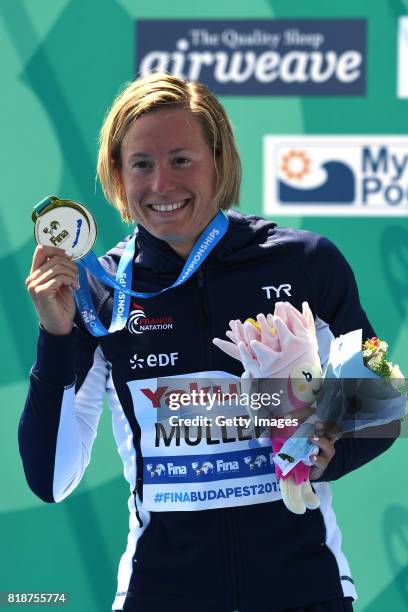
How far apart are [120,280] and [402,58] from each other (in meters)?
1.43

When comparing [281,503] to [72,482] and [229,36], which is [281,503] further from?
[229,36]

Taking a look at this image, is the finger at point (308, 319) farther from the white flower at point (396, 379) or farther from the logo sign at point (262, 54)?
the logo sign at point (262, 54)

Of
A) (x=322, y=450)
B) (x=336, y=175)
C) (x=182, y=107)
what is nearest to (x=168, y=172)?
(x=182, y=107)

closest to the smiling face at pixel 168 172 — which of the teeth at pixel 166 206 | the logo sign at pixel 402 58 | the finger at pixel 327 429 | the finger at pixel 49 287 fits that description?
the teeth at pixel 166 206

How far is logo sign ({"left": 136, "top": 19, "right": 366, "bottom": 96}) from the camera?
3178mm

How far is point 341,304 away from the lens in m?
2.04

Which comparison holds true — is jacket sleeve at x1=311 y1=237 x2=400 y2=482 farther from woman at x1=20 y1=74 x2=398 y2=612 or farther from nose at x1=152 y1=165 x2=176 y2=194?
nose at x1=152 y1=165 x2=176 y2=194

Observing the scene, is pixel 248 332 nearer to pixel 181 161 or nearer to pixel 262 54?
pixel 181 161

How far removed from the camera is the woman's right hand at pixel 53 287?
1.89 metres

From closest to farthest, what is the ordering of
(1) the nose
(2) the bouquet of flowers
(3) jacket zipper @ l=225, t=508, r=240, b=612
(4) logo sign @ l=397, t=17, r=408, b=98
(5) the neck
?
(2) the bouquet of flowers < (3) jacket zipper @ l=225, t=508, r=240, b=612 < (1) the nose < (5) the neck < (4) logo sign @ l=397, t=17, r=408, b=98

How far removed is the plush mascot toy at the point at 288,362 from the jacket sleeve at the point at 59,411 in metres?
0.33

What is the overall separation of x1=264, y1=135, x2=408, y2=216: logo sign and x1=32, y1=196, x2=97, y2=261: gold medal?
130 cm

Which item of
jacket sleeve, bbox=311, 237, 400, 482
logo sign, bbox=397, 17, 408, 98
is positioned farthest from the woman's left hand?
logo sign, bbox=397, 17, 408, 98

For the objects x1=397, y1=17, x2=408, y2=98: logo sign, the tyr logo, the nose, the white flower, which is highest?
x1=397, y1=17, x2=408, y2=98: logo sign
